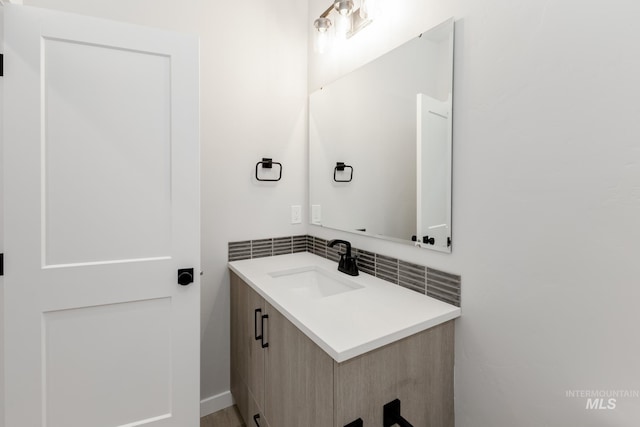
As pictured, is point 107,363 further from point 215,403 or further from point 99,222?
point 215,403

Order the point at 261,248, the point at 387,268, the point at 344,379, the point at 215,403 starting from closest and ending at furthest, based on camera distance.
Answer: the point at 344,379 < the point at 387,268 < the point at 215,403 < the point at 261,248

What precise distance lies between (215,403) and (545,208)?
2.06m

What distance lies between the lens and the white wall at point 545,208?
787 millimetres

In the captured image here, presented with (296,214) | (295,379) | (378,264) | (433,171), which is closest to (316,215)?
(296,214)

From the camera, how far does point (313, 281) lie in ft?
5.88

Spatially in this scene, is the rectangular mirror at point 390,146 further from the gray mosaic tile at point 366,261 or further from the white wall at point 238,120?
the white wall at point 238,120

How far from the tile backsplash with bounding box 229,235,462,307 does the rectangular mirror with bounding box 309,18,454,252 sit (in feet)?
0.39

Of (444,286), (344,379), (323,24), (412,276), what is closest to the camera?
(344,379)

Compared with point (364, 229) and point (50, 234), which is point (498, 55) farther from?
point (50, 234)

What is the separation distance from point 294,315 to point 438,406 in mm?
665

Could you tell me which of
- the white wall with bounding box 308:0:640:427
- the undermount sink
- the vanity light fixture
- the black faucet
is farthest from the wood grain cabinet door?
the vanity light fixture

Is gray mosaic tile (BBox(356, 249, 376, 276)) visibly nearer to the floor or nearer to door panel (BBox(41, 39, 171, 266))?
door panel (BBox(41, 39, 171, 266))

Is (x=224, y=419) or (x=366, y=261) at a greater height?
(x=366, y=261)

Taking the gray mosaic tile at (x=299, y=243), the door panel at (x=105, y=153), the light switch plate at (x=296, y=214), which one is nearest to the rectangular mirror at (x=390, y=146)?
the light switch plate at (x=296, y=214)
